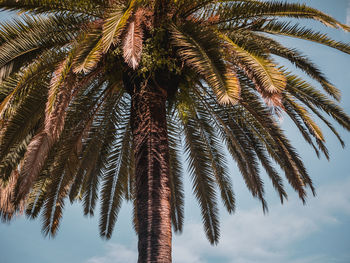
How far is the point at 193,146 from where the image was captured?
387 inches

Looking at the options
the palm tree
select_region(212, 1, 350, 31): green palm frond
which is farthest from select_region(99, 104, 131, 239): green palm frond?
select_region(212, 1, 350, 31): green palm frond

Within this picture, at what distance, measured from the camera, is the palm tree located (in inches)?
254

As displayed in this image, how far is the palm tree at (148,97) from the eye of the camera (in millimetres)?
6461

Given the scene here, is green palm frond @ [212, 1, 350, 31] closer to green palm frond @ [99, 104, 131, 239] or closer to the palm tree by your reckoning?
the palm tree

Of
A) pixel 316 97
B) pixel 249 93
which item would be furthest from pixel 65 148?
pixel 316 97

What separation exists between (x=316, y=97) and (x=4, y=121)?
649 cm

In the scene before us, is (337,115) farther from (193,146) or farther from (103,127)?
(103,127)

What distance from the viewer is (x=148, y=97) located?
7664 mm

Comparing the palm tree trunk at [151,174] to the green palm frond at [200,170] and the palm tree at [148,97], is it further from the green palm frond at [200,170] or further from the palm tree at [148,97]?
the green palm frond at [200,170]

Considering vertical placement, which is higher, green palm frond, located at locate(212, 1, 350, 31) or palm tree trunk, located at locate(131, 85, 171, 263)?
green palm frond, located at locate(212, 1, 350, 31)

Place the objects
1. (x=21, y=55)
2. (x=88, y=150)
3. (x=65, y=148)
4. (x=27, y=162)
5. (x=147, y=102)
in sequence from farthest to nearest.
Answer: (x=88, y=150)
(x=65, y=148)
(x=147, y=102)
(x=21, y=55)
(x=27, y=162)

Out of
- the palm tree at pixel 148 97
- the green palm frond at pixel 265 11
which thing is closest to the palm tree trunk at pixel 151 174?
the palm tree at pixel 148 97

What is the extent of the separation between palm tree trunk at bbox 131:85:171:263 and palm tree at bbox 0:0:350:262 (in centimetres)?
2

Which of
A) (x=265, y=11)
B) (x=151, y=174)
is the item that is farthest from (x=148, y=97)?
(x=265, y=11)
